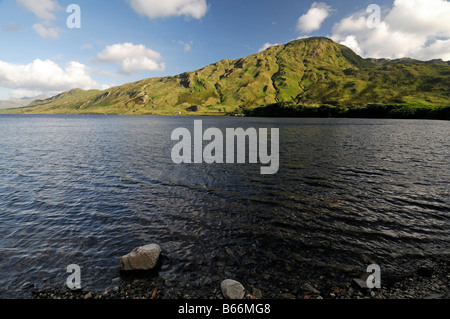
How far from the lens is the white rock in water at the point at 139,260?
11.9m

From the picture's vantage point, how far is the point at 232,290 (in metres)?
10.3

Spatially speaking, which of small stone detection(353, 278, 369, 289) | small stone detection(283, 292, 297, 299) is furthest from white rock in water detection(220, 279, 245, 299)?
small stone detection(353, 278, 369, 289)

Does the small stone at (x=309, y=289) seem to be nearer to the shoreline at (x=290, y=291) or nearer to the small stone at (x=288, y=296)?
the shoreline at (x=290, y=291)

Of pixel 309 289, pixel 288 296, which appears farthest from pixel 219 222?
pixel 309 289

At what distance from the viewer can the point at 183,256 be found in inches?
524

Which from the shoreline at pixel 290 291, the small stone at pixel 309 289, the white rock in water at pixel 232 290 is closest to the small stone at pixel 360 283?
the shoreline at pixel 290 291

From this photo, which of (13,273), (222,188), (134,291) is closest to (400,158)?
(222,188)

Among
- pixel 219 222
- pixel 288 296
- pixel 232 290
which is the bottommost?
pixel 288 296

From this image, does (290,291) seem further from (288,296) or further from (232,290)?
(232,290)

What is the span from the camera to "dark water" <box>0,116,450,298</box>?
484 inches

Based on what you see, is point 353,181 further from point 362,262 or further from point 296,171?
point 362,262

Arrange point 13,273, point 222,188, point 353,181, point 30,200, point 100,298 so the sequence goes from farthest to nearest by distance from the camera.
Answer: point 353,181 < point 222,188 < point 30,200 < point 13,273 < point 100,298

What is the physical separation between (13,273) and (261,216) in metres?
16.9

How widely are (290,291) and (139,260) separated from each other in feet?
27.9
